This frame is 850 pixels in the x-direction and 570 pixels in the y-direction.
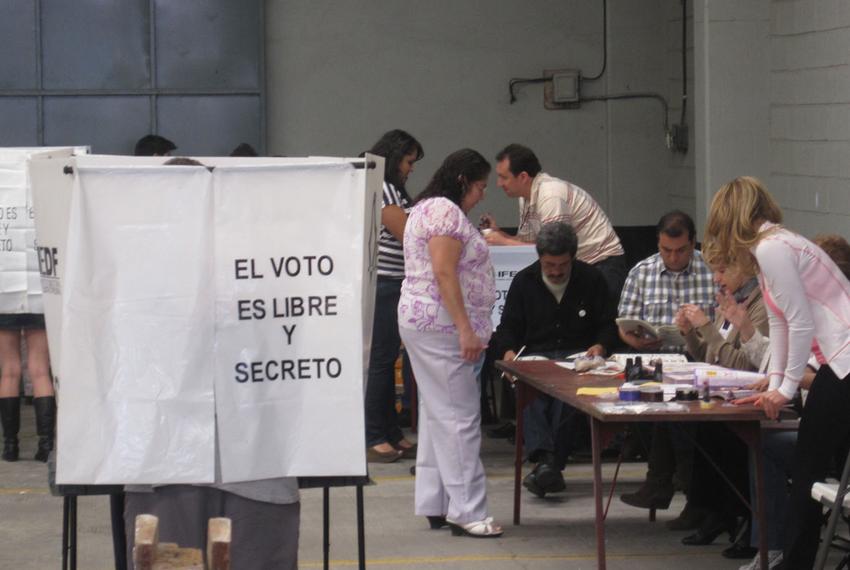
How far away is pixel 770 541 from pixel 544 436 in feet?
5.93

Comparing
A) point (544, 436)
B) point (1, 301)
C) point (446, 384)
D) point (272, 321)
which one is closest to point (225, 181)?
point (272, 321)

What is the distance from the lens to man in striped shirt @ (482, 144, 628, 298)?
874cm

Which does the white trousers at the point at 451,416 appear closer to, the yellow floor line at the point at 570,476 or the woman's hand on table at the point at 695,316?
the woman's hand on table at the point at 695,316

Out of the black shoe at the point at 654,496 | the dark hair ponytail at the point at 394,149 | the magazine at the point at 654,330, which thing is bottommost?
the black shoe at the point at 654,496

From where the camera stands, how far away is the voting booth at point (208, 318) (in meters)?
3.83

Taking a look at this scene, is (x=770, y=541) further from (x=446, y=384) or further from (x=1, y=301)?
(x=1, y=301)

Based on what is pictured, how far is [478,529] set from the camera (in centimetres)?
673

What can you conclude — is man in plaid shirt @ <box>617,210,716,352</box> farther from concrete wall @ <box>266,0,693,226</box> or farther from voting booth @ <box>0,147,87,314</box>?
concrete wall @ <box>266,0,693,226</box>

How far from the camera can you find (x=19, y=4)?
38.7 ft

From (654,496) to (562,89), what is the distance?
5815mm

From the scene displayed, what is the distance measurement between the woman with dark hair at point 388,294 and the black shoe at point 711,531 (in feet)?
7.10

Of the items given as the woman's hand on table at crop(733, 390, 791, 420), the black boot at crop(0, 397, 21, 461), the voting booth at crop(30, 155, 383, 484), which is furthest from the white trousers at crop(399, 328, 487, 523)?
the black boot at crop(0, 397, 21, 461)

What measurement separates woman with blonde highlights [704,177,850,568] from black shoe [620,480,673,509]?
1.70 metres

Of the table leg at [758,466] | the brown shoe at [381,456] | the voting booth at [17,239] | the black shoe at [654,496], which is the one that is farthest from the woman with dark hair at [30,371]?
the table leg at [758,466]
